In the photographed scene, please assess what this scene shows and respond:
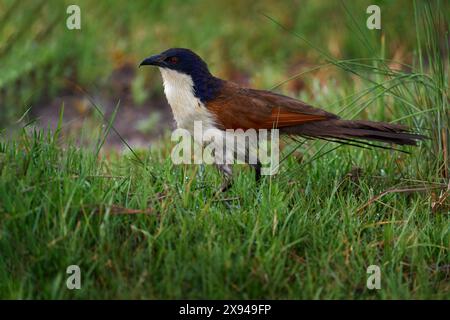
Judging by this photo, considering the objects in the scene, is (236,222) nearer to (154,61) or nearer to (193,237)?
(193,237)

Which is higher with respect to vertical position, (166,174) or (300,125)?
(300,125)

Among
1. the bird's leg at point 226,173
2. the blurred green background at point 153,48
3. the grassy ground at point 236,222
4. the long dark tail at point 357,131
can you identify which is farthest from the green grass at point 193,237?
the blurred green background at point 153,48

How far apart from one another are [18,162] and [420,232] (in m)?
2.07

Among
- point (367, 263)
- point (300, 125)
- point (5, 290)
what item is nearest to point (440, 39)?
point (300, 125)

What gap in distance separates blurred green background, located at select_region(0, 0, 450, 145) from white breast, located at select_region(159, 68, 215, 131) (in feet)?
6.96

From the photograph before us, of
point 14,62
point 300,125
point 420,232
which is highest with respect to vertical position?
point 14,62

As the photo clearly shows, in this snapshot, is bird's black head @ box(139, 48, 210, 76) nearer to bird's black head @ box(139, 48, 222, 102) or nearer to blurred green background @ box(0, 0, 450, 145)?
bird's black head @ box(139, 48, 222, 102)

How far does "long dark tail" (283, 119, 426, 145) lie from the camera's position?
4.48m

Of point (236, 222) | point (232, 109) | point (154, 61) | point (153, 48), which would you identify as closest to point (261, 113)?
point (232, 109)

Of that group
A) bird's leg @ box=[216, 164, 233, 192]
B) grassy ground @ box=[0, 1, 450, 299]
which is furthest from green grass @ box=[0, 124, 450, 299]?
bird's leg @ box=[216, 164, 233, 192]

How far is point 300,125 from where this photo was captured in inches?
190
